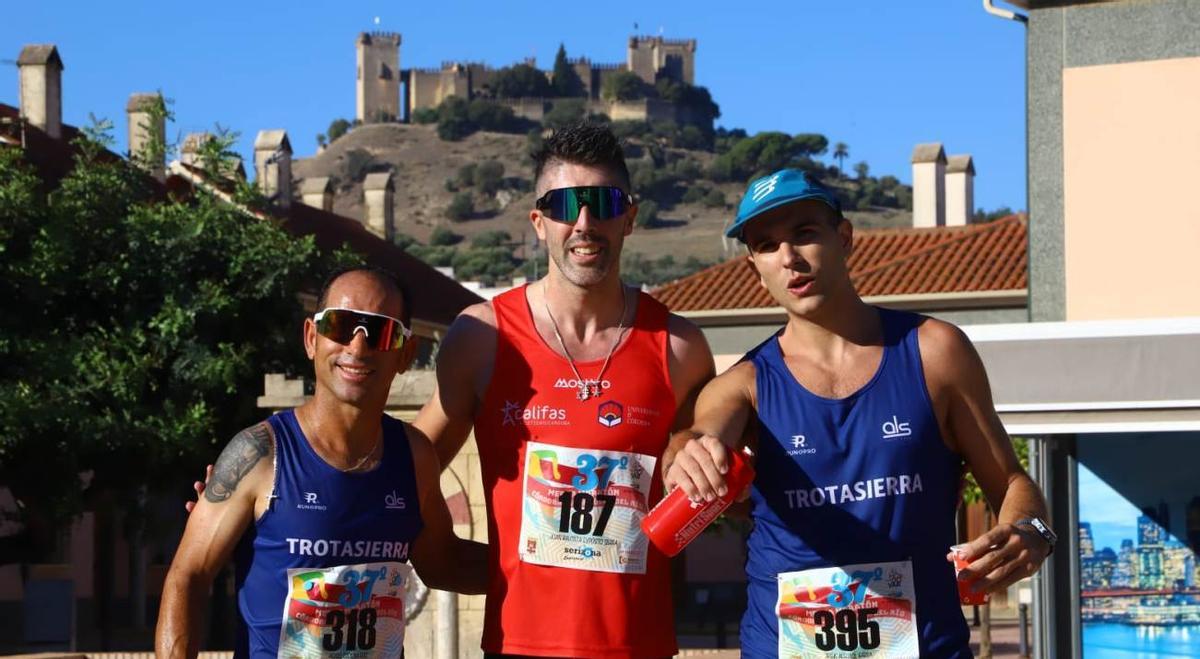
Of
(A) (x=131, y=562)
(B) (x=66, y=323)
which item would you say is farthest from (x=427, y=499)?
(A) (x=131, y=562)

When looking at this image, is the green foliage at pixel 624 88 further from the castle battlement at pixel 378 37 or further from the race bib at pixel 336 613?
the race bib at pixel 336 613

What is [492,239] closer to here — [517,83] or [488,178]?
[488,178]

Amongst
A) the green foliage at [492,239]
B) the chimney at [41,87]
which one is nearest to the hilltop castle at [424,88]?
the green foliage at [492,239]

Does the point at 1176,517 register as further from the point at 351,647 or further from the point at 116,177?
the point at 116,177

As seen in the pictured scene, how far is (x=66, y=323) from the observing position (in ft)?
84.4

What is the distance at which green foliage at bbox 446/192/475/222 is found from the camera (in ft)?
496

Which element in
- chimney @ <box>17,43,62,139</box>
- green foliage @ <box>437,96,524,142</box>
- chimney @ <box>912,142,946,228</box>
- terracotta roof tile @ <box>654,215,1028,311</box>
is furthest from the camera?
green foliage @ <box>437,96,524,142</box>

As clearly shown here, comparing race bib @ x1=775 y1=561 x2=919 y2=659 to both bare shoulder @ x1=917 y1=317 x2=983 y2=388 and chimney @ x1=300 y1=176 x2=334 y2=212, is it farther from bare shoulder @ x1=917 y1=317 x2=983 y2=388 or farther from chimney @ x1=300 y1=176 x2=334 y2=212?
Answer: chimney @ x1=300 y1=176 x2=334 y2=212

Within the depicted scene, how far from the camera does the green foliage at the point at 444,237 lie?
144 m

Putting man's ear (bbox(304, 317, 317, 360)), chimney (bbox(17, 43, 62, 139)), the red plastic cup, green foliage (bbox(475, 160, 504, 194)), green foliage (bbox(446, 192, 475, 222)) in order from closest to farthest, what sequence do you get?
the red plastic cup → man's ear (bbox(304, 317, 317, 360)) → chimney (bbox(17, 43, 62, 139)) → green foliage (bbox(446, 192, 475, 222)) → green foliage (bbox(475, 160, 504, 194))

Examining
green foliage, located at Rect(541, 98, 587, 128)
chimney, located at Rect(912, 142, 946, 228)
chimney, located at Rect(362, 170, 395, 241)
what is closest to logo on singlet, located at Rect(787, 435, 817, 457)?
chimney, located at Rect(912, 142, 946, 228)

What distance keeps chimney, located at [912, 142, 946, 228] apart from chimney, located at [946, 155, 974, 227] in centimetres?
97

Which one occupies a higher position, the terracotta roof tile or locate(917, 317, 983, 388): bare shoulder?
the terracotta roof tile

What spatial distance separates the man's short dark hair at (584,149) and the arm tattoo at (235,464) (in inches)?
40.2
